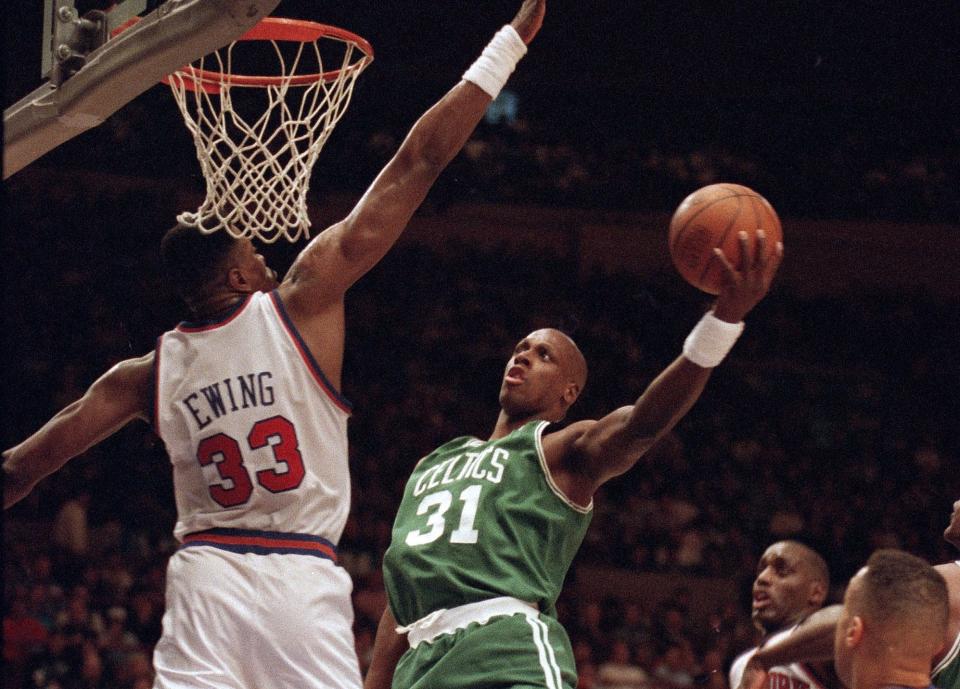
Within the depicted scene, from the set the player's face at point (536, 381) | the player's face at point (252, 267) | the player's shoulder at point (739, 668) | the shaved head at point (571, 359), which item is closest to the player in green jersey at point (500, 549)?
the player's face at point (536, 381)

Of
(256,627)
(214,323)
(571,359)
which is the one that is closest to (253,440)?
(214,323)

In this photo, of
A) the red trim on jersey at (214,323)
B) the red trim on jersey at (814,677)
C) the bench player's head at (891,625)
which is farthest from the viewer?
the red trim on jersey at (814,677)

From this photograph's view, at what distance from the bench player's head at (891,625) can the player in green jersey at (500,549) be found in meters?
0.69

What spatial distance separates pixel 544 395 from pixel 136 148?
10.3m

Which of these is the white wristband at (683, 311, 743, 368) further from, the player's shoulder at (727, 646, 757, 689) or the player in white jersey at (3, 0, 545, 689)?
the player's shoulder at (727, 646, 757, 689)

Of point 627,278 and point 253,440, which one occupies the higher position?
point 253,440

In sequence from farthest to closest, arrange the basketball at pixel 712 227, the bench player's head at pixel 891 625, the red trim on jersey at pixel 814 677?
the red trim on jersey at pixel 814 677 → the basketball at pixel 712 227 → the bench player's head at pixel 891 625

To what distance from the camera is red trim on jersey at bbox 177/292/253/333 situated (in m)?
3.24

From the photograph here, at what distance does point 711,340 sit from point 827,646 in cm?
107

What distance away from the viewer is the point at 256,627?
118 inches

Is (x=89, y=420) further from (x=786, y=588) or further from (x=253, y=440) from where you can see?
(x=786, y=588)

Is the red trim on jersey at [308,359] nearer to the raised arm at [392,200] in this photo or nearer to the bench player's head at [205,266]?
the raised arm at [392,200]

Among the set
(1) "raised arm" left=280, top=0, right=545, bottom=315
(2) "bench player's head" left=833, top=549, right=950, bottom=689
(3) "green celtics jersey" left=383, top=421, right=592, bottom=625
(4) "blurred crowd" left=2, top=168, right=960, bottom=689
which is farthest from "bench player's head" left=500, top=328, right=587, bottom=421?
(4) "blurred crowd" left=2, top=168, right=960, bottom=689

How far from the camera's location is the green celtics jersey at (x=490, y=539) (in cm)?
373
